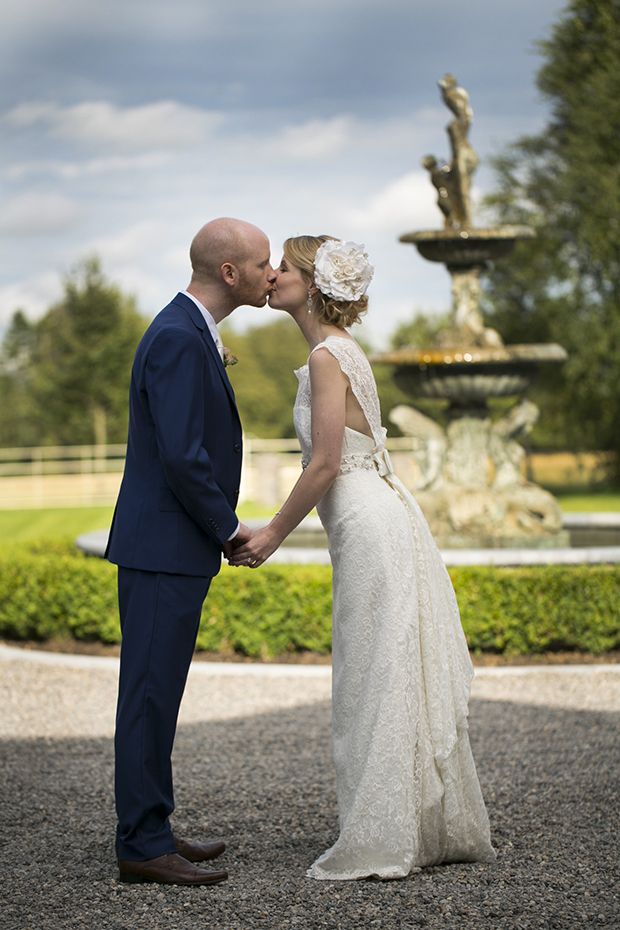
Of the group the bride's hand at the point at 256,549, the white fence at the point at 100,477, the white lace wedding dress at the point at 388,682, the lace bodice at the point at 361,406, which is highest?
the lace bodice at the point at 361,406

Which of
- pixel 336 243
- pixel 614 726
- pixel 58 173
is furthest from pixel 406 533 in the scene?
pixel 58 173

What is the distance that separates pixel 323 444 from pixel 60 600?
522 cm

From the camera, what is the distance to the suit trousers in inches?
114

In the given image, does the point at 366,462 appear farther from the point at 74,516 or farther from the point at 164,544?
the point at 74,516

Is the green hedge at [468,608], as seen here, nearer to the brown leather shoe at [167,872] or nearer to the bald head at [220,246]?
the brown leather shoe at [167,872]

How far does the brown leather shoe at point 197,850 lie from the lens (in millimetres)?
3167

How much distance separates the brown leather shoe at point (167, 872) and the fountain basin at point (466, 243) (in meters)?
7.45

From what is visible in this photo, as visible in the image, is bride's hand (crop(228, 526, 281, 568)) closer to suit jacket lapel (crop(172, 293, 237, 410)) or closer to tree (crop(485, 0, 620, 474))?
suit jacket lapel (crop(172, 293, 237, 410))

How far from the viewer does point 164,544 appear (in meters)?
2.91

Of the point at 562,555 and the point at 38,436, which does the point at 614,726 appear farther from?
the point at 38,436

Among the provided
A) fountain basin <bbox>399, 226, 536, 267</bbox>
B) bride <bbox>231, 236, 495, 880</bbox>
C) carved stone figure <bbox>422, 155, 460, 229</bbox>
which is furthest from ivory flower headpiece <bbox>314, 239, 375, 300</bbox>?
carved stone figure <bbox>422, 155, 460, 229</bbox>

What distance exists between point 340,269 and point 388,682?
1433mm

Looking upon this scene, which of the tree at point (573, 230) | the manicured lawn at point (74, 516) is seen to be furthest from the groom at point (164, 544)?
the tree at point (573, 230)

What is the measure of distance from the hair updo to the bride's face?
0.07 feet
